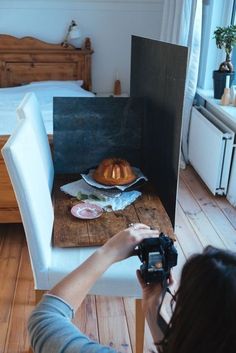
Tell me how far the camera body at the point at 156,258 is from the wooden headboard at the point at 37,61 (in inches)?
117

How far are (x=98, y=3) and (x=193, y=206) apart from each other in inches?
80.8

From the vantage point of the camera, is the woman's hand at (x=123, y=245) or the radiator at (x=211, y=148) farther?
the radiator at (x=211, y=148)

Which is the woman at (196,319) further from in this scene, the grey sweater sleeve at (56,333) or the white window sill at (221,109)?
the white window sill at (221,109)

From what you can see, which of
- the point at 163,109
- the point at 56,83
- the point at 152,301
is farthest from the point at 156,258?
the point at 56,83

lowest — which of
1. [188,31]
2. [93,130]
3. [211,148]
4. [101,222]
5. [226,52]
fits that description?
[211,148]

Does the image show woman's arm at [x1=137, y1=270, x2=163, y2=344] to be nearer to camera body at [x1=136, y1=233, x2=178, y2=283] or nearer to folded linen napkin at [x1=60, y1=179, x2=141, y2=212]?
camera body at [x1=136, y1=233, x2=178, y2=283]

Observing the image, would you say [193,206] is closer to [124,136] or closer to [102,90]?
[124,136]

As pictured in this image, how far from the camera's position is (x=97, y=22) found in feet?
11.8

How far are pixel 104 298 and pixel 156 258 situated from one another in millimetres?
1063

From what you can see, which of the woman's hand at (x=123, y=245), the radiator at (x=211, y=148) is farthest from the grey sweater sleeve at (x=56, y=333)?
the radiator at (x=211, y=148)

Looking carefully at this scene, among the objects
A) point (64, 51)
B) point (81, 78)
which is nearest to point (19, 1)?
point (64, 51)

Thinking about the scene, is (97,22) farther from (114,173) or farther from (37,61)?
(114,173)

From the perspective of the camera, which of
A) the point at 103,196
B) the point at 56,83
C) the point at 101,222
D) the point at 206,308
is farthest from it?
the point at 56,83

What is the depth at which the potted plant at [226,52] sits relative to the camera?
2737 millimetres
